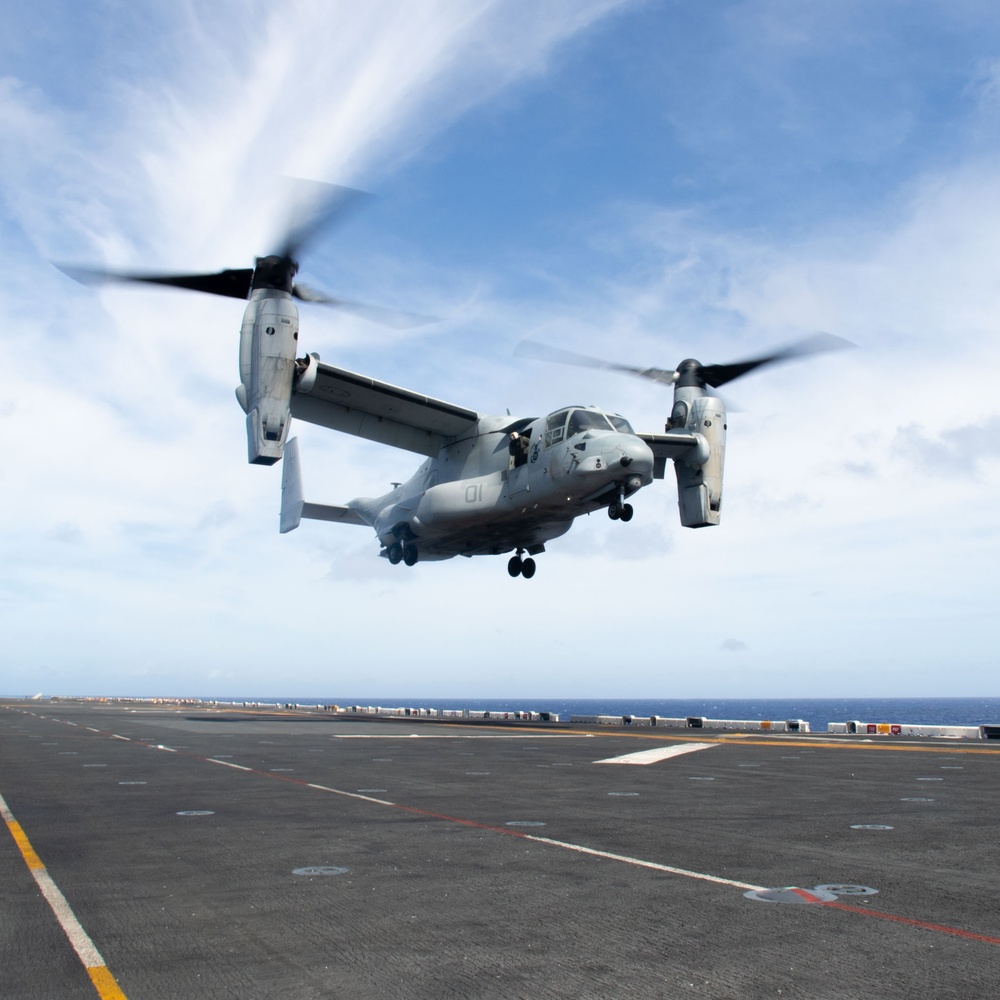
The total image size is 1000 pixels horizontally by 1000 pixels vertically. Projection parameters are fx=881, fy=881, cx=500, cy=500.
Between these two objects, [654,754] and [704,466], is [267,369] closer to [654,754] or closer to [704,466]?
[654,754]

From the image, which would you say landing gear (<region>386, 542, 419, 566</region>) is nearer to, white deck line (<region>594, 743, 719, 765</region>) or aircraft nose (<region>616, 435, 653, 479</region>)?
aircraft nose (<region>616, 435, 653, 479</region>)

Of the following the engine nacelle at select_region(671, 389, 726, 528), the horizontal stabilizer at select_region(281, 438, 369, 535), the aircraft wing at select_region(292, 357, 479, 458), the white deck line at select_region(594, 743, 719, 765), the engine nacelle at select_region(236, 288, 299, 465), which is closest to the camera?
the white deck line at select_region(594, 743, 719, 765)

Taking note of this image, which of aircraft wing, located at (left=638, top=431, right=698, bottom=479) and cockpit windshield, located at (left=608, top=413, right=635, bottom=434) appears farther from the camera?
aircraft wing, located at (left=638, top=431, right=698, bottom=479)

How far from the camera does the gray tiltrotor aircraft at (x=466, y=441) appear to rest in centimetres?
2858

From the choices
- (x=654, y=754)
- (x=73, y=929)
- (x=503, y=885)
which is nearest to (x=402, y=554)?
(x=654, y=754)

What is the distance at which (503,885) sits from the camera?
22.6 ft

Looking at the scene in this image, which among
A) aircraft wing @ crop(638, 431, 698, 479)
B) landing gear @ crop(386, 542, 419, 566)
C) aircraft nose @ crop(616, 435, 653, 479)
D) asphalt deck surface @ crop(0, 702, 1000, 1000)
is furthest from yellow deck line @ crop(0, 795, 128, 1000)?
landing gear @ crop(386, 542, 419, 566)

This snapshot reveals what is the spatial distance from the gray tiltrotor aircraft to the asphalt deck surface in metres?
15.3

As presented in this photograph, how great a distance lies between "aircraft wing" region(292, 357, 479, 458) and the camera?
108 ft

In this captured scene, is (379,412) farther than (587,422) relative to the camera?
Yes

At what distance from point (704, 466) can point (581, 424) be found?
8.23 metres

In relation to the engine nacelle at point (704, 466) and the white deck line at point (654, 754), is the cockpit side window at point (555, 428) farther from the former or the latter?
the white deck line at point (654, 754)

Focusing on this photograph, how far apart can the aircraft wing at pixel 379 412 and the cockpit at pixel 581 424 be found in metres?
5.54

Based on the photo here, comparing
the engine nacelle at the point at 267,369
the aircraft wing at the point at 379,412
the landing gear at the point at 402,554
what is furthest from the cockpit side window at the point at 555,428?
the landing gear at the point at 402,554
